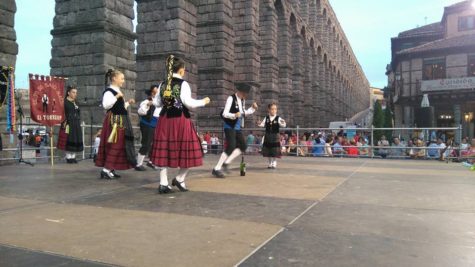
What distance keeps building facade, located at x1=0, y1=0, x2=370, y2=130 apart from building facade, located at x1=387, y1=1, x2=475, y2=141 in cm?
958

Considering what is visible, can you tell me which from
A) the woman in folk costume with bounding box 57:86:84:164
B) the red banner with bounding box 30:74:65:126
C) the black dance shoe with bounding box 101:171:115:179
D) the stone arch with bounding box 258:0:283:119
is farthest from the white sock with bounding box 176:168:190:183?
the stone arch with bounding box 258:0:283:119

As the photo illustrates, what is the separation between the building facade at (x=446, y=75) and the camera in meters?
30.5

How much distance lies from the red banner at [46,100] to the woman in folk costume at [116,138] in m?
3.28

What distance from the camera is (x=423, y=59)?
33656mm

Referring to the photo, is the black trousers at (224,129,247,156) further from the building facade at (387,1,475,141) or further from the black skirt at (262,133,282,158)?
the building facade at (387,1,475,141)

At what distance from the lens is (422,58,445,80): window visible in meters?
A: 32.2

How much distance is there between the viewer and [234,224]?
3.64m

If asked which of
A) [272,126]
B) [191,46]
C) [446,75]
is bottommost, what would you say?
[272,126]

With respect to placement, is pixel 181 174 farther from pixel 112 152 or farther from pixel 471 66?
pixel 471 66

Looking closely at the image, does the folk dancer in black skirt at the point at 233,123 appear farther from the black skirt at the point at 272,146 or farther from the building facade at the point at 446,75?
the building facade at the point at 446,75

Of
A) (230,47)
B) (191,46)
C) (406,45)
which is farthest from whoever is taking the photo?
(406,45)

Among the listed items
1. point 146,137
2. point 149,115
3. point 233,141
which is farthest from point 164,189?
point 149,115

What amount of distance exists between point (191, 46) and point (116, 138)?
8683mm

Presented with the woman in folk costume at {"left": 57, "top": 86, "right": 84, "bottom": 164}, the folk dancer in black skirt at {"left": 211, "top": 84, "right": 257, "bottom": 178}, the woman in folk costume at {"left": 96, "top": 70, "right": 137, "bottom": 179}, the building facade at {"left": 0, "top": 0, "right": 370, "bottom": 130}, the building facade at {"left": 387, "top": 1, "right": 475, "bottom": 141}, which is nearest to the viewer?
the woman in folk costume at {"left": 96, "top": 70, "right": 137, "bottom": 179}
